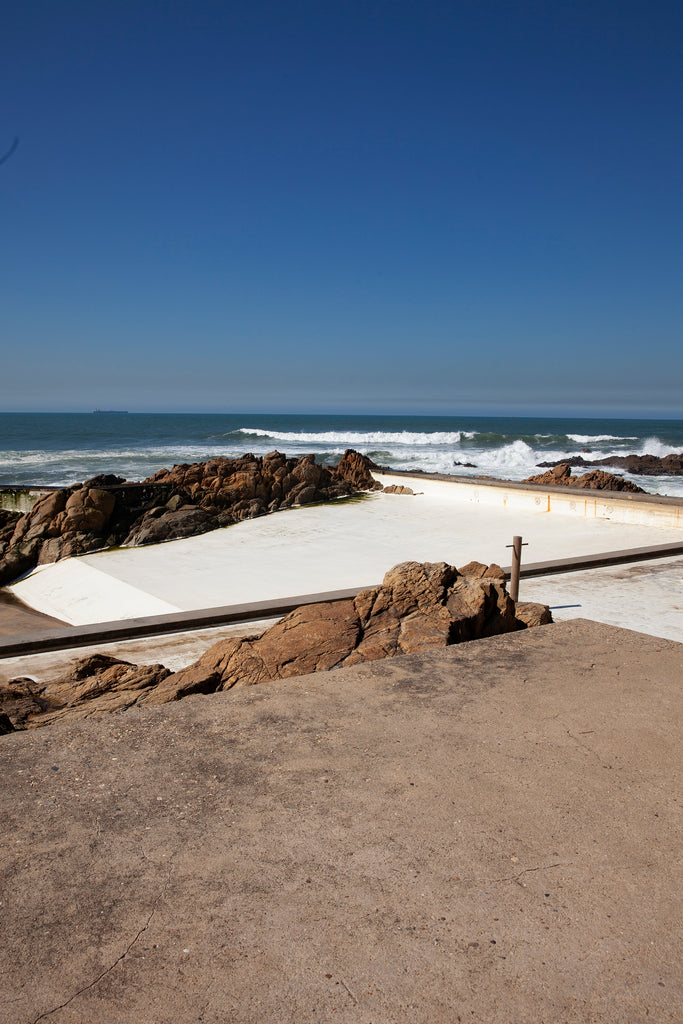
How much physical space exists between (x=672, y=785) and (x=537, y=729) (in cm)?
65

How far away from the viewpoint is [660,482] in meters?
27.1

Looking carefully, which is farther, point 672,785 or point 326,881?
point 672,785

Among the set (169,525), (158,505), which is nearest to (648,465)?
(158,505)

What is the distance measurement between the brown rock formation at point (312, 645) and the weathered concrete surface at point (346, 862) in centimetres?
64

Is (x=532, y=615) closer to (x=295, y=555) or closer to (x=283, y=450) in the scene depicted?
(x=295, y=555)

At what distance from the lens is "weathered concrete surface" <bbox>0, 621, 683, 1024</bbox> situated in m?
1.89

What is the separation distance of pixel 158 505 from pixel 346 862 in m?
13.7

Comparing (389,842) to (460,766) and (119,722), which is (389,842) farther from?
(119,722)

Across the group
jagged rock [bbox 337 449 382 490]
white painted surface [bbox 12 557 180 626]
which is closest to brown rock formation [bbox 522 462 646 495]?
jagged rock [bbox 337 449 382 490]

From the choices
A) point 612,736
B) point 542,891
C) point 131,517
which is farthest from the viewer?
point 131,517

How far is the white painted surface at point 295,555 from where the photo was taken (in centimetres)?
953

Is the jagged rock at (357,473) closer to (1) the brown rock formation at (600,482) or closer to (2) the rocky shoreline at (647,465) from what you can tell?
(1) the brown rock formation at (600,482)

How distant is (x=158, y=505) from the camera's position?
50.6 ft

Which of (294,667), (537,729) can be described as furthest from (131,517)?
(537,729)
